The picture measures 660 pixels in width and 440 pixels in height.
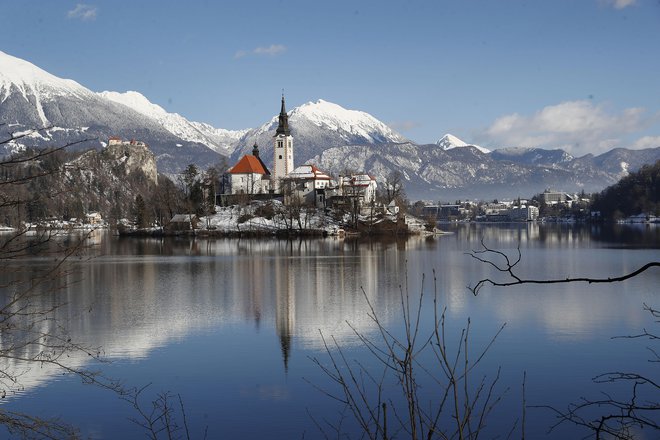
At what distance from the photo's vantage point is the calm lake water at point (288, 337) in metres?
10.1

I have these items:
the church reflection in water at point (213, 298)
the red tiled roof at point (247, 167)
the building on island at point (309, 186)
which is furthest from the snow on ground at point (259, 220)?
the church reflection in water at point (213, 298)

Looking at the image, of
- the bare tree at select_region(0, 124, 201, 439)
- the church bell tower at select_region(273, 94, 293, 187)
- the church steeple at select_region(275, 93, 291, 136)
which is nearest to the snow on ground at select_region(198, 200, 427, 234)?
the church bell tower at select_region(273, 94, 293, 187)

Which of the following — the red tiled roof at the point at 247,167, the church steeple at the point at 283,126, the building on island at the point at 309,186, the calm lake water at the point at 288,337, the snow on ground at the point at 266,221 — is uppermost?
the church steeple at the point at 283,126

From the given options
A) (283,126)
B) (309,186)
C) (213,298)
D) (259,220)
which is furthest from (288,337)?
(283,126)

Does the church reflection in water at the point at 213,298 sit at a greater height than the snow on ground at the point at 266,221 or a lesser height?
lesser

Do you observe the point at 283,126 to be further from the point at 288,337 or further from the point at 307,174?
the point at 288,337

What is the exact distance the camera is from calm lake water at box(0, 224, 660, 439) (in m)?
10.1

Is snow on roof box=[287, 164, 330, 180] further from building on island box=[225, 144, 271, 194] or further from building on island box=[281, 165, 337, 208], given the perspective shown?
building on island box=[225, 144, 271, 194]

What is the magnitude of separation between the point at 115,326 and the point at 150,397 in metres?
6.11

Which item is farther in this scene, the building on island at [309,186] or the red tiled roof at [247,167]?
the red tiled roof at [247,167]

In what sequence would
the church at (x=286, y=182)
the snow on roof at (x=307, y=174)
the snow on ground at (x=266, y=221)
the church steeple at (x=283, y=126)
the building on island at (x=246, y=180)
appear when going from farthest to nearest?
the church steeple at (x=283, y=126), the building on island at (x=246, y=180), the snow on roof at (x=307, y=174), the church at (x=286, y=182), the snow on ground at (x=266, y=221)

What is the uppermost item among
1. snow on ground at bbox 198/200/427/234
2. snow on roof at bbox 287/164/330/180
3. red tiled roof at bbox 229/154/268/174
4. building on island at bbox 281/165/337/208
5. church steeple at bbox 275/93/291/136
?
church steeple at bbox 275/93/291/136

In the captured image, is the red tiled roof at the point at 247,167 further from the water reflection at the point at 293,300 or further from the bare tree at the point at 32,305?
the bare tree at the point at 32,305

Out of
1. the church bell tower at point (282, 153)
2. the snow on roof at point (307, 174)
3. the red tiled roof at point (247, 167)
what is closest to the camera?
the snow on roof at point (307, 174)
